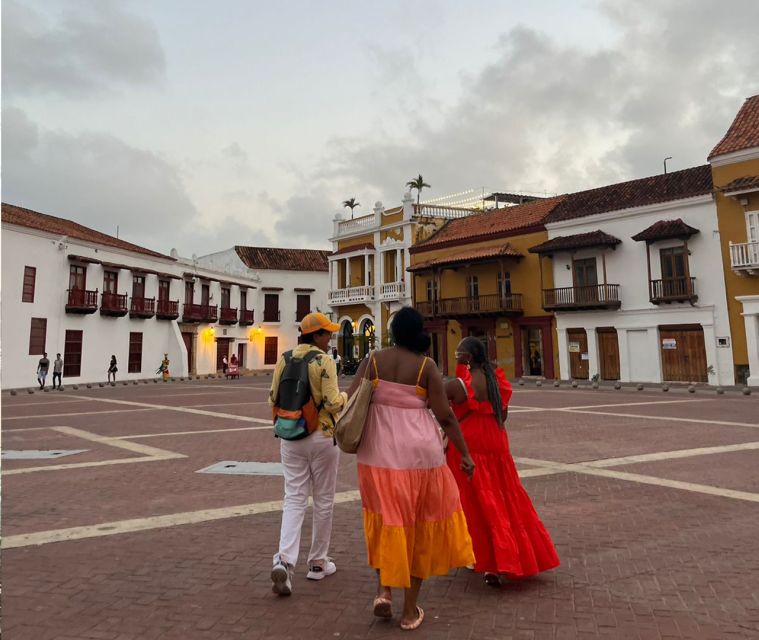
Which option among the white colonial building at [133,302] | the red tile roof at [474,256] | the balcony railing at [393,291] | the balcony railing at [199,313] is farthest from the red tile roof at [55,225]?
the red tile roof at [474,256]

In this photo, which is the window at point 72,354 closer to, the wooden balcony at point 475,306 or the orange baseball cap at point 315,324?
the wooden balcony at point 475,306

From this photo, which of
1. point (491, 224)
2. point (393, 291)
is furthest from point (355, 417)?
point (393, 291)

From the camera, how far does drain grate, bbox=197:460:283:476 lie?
23.1 ft

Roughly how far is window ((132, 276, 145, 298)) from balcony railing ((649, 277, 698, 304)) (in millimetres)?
27376

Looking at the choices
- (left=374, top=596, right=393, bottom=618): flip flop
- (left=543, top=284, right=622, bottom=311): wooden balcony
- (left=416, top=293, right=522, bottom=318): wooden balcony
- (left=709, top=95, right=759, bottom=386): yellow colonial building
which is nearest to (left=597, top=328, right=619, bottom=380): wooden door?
(left=543, top=284, right=622, bottom=311): wooden balcony

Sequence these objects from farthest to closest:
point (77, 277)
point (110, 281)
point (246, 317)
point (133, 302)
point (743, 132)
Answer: point (246, 317) → point (133, 302) → point (110, 281) → point (77, 277) → point (743, 132)

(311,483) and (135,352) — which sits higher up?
(135,352)

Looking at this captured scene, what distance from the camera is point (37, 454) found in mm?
8547

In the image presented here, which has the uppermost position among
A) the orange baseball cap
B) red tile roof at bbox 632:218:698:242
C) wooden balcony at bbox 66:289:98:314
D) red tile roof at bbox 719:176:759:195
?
red tile roof at bbox 719:176:759:195

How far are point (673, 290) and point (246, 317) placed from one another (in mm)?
28985

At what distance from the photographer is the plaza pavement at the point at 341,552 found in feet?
10.1

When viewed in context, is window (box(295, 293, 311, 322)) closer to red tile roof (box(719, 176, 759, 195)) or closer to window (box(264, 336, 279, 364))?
window (box(264, 336, 279, 364))

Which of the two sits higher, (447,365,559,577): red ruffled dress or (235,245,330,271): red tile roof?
(235,245,330,271): red tile roof

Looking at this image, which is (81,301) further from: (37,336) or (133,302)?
(133,302)
